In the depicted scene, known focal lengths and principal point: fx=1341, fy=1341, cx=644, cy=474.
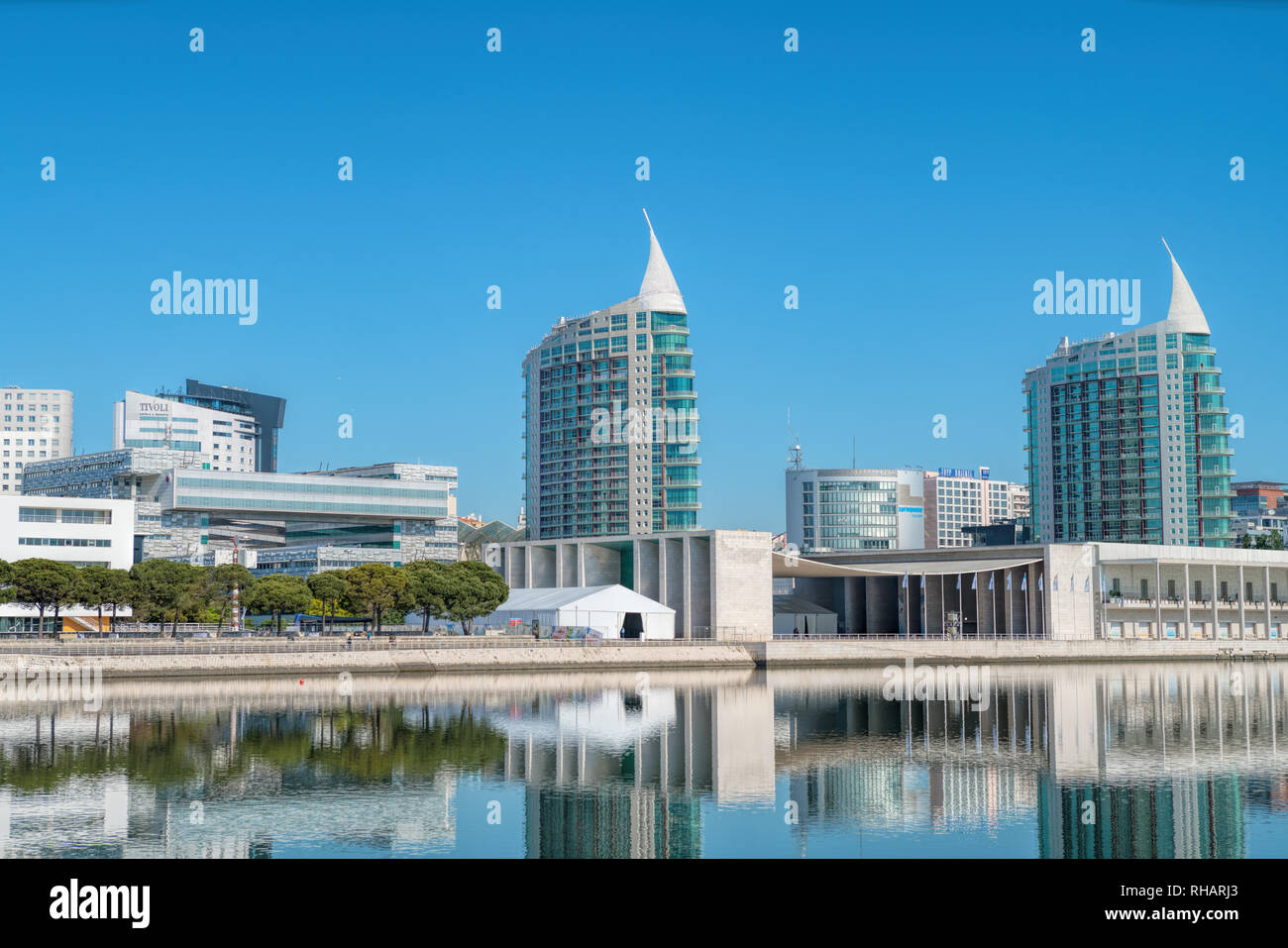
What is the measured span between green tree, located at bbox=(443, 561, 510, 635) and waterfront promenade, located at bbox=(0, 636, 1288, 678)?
19.7 feet

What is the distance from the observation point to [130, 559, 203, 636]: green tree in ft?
242

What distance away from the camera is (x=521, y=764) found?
3569 cm

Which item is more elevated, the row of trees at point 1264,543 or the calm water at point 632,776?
the row of trees at point 1264,543

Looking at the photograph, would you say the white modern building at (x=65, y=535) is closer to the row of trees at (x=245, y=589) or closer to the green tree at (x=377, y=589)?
the row of trees at (x=245, y=589)

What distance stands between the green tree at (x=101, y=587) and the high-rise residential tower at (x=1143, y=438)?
385 ft

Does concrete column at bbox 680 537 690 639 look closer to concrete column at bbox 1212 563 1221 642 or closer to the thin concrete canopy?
the thin concrete canopy

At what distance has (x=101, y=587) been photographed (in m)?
72.2

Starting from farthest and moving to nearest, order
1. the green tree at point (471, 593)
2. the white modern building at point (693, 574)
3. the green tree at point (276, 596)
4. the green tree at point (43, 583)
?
the white modern building at point (693, 574) → the green tree at point (471, 593) → the green tree at point (276, 596) → the green tree at point (43, 583)

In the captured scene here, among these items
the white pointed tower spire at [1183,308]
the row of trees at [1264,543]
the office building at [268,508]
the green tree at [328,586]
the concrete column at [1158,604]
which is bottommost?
the concrete column at [1158,604]

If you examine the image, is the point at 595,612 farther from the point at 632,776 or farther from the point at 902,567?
the point at 632,776

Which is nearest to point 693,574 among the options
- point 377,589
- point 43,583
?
point 377,589

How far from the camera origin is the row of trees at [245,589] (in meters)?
72.2

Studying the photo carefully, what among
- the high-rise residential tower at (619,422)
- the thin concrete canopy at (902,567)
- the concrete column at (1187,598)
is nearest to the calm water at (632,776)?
the thin concrete canopy at (902,567)
